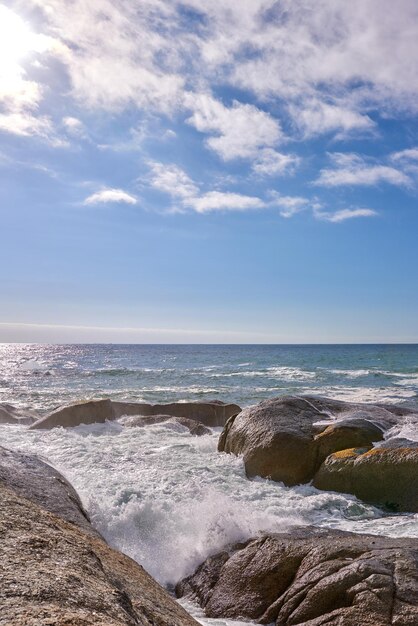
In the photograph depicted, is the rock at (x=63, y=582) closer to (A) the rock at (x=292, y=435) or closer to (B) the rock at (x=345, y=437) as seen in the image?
(A) the rock at (x=292, y=435)

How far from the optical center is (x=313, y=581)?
5398 millimetres

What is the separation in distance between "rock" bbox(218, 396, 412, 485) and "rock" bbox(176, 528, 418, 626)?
3875 millimetres

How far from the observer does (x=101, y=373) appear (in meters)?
46.8

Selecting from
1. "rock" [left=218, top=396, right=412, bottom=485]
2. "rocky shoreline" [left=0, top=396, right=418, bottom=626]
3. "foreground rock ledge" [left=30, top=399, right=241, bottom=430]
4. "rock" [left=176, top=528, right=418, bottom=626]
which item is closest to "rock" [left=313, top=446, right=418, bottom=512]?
"rocky shoreline" [left=0, top=396, right=418, bottom=626]

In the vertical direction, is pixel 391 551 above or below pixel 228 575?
above

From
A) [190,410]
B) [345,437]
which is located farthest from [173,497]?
[190,410]

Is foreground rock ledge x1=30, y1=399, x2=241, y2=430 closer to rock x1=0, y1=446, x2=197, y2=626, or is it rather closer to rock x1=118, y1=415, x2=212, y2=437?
rock x1=118, y1=415, x2=212, y2=437

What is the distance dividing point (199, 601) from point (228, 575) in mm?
465

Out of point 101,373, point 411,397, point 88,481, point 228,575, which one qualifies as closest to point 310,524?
point 228,575

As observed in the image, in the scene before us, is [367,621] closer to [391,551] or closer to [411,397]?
[391,551]

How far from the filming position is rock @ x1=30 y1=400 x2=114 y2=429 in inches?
635

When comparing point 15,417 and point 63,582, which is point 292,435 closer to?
point 63,582

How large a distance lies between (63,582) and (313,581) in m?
3.31

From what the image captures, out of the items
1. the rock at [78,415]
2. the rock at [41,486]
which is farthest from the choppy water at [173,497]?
the rock at [41,486]
